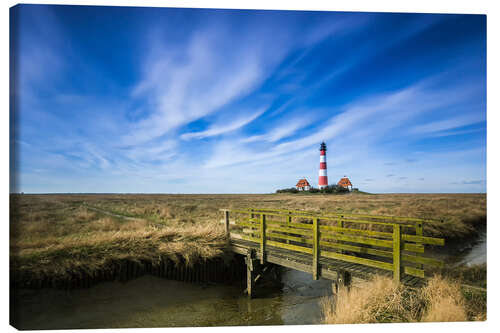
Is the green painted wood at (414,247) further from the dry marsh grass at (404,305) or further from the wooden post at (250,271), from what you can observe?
the wooden post at (250,271)

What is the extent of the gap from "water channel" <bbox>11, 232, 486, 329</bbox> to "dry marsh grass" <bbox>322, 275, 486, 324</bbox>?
3.56 feet

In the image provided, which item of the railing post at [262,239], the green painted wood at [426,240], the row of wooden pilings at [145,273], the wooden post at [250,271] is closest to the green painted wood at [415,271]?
the green painted wood at [426,240]

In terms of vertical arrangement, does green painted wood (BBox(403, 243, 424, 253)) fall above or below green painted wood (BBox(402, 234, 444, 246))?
below

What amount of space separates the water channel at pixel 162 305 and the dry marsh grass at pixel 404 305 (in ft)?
3.56

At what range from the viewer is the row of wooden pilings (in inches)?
164

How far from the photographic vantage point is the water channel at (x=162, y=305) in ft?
13.3

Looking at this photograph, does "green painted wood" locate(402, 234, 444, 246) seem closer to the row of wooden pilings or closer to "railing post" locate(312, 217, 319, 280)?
"railing post" locate(312, 217, 319, 280)

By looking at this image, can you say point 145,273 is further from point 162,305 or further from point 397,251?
point 397,251

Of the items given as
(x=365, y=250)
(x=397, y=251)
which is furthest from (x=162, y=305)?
(x=397, y=251)

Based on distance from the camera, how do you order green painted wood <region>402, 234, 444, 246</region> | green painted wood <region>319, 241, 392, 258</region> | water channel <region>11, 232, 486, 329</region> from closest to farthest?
green painted wood <region>402, 234, 444, 246</region>, green painted wood <region>319, 241, 392, 258</region>, water channel <region>11, 232, 486, 329</region>

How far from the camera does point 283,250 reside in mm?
6160

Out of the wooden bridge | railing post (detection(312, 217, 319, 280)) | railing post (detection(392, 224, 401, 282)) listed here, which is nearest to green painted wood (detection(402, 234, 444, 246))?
the wooden bridge
